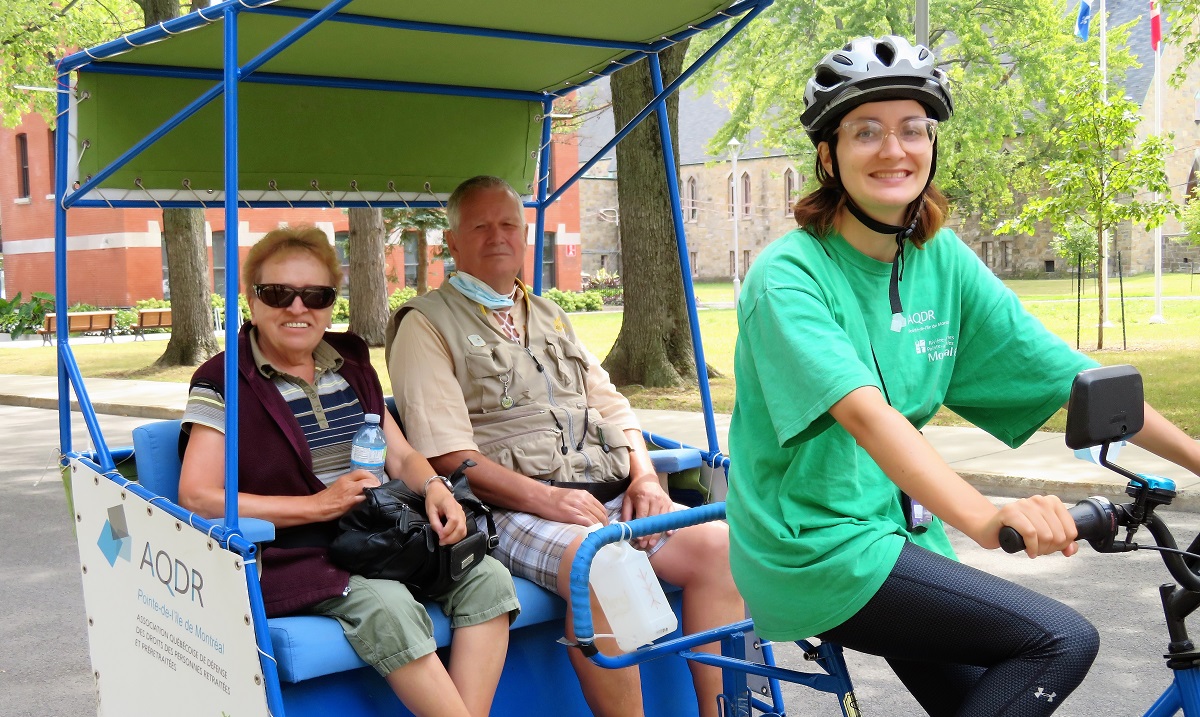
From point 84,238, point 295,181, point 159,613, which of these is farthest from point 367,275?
point 159,613

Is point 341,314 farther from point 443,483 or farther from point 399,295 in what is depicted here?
point 443,483

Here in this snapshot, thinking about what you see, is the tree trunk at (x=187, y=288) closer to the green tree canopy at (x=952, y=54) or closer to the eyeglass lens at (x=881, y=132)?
the green tree canopy at (x=952, y=54)

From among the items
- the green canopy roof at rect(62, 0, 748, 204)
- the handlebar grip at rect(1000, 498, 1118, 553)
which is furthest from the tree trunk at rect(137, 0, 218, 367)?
the handlebar grip at rect(1000, 498, 1118, 553)

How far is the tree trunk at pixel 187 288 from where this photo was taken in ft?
59.7

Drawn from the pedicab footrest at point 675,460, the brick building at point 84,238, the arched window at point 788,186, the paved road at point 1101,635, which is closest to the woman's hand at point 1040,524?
the pedicab footrest at point 675,460

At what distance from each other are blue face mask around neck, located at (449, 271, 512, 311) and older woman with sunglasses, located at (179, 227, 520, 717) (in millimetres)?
394

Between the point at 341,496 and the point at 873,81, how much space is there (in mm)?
1790

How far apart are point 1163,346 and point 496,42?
15786 millimetres

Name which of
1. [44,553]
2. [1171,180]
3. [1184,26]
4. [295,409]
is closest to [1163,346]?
[1184,26]

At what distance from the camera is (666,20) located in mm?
3791

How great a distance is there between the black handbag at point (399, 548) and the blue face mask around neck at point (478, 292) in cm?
91

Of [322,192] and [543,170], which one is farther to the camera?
[543,170]

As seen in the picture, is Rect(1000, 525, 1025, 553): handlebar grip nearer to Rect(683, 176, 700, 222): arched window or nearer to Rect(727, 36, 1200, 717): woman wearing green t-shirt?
Rect(727, 36, 1200, 717): woman wearing green t-shirt

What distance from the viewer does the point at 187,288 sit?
1880 centimetres
